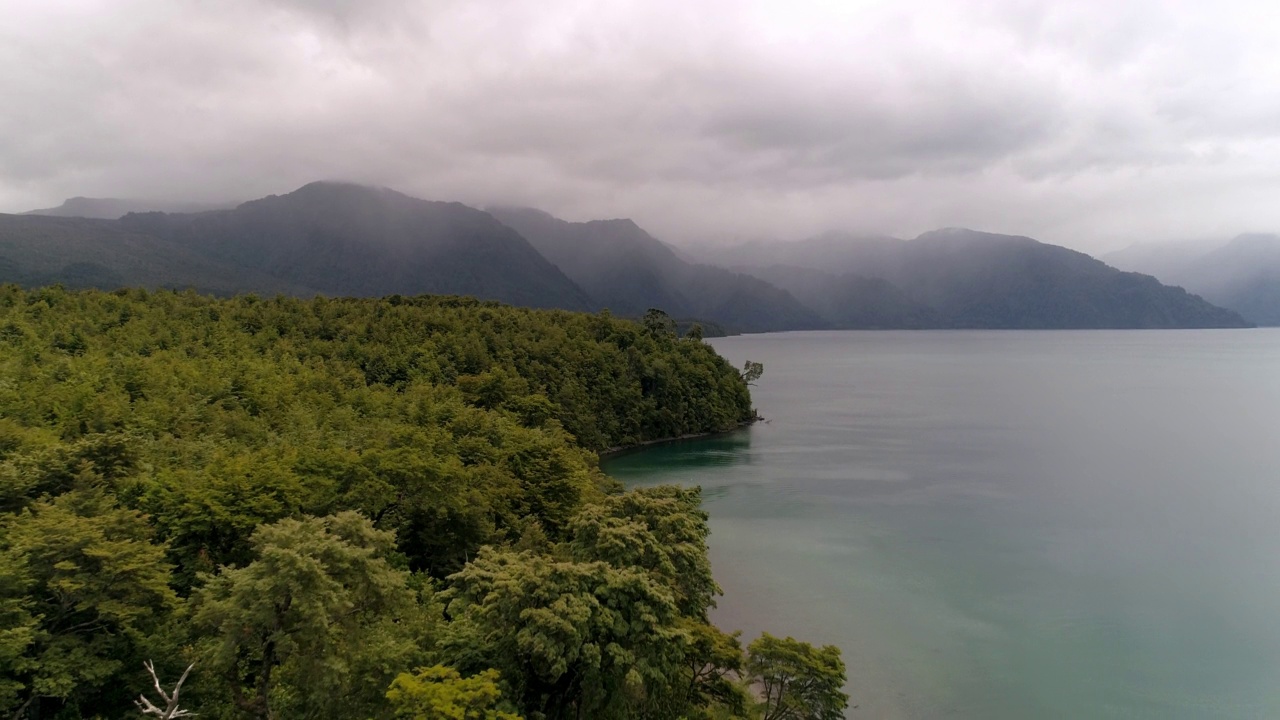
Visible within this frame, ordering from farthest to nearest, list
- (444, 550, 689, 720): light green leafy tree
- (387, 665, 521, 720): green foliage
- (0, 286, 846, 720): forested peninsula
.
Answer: (444, 550, 689, 720): light green leafy tree < (0, 286, 846, 720): forested peninsula < (387, 665, 521, 720): green foliage

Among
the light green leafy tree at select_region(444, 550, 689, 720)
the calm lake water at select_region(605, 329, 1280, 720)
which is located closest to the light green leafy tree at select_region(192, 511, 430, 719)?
the light green leafy tree at select_region(444, 550, 689, 720)

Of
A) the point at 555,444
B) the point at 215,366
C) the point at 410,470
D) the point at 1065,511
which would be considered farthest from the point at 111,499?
the point at 1065,511

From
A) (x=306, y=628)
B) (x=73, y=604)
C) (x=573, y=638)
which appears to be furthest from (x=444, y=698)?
(x=73, y=604)

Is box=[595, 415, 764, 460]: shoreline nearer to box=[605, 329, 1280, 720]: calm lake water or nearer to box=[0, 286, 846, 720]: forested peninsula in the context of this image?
box=[605, 329, 1280, 720]: calm lake water

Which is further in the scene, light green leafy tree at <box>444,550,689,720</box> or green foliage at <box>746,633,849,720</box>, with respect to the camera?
green foliage at <box>746,633,849,720</box>

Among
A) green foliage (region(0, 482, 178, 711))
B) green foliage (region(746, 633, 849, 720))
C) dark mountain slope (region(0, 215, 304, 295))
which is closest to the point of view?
green foliage (region(0, 482, 178, 711))

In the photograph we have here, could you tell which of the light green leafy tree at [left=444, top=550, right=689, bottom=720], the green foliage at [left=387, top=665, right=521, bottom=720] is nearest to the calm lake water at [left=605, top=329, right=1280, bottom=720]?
the light green leafy tree at [left=444, top=550, right=689, bottom=720]

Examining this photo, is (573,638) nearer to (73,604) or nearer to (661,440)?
(73,604)

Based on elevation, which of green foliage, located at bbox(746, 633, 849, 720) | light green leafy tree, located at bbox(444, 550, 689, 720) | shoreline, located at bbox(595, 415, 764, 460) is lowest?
shoreline, located at bbox(595, 415, 764, 460)

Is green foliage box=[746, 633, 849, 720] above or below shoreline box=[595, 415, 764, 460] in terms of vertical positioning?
above
